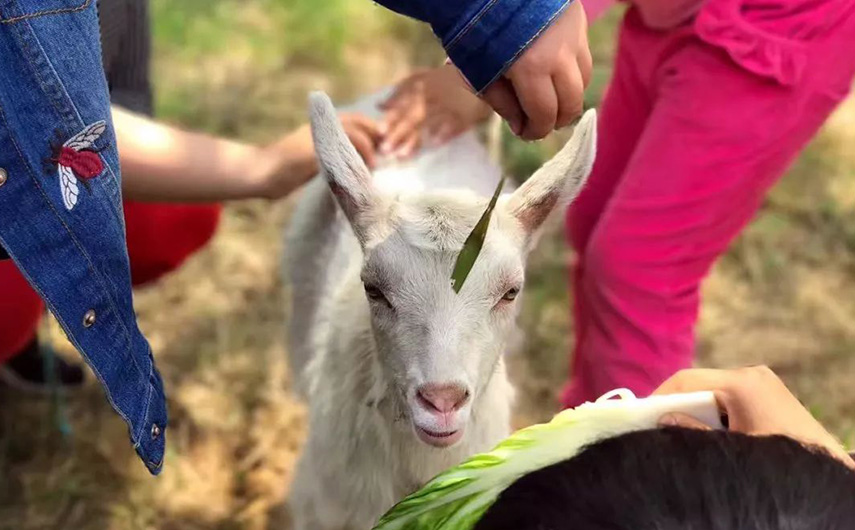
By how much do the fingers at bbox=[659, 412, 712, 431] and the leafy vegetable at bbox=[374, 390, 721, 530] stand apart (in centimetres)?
1

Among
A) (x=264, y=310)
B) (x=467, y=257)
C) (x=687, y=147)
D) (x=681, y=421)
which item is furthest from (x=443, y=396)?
(x=264, y=310)

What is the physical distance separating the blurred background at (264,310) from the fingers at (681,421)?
1142 mm

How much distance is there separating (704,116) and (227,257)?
6.07 ft

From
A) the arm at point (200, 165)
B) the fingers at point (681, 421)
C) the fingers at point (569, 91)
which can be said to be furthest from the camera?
the arm at point (200, 165)

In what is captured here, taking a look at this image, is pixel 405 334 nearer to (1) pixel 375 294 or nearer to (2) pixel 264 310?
(1) pixel 375 294

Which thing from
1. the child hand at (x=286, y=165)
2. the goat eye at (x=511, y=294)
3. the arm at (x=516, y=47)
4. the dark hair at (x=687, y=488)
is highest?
the arm at (x=516, y=47)

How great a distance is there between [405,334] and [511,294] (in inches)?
8.2

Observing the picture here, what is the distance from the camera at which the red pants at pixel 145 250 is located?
1961mm

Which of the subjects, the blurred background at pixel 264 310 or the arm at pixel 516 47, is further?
the blurred background at pixel 264 310

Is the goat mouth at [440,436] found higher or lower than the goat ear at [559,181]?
lower

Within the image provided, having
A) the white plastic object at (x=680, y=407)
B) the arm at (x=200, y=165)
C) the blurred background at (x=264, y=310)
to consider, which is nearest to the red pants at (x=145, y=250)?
the arm at (x=200, y=165)

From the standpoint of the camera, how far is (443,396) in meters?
1.47

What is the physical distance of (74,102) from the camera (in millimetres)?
1224

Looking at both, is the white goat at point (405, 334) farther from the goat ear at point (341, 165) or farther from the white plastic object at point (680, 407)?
the white plastic object at point (680, 407)
